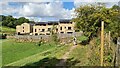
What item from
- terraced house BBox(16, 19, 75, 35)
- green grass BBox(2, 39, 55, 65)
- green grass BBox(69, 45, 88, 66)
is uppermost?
terraced house BBox(16, 19, 75, 35)

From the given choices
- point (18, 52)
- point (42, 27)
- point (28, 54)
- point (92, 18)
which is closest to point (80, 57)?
point (92, 18)

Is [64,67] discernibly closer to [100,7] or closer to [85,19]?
[85,19]

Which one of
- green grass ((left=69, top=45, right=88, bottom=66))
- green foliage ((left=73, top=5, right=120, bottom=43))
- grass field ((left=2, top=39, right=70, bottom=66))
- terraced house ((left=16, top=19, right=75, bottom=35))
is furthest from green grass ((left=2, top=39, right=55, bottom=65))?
terraced house ((left=16, top=19, right=75, bottom=35))

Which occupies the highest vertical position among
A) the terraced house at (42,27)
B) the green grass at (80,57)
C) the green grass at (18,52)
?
the terraced house at (42,27)

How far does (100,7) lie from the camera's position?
63.9 feet

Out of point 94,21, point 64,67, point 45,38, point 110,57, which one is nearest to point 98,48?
point 110,57

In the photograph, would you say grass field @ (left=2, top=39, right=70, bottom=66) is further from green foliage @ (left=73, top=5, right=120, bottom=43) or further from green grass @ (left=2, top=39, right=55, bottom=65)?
green foliage @ (left=73, top=5, right=120, bottom=43)

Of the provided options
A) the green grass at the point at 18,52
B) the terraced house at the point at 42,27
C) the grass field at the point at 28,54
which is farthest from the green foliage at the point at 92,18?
the terraced house at the point at 42,27

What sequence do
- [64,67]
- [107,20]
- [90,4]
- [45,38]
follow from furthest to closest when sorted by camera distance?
[45,38], [90,4], [107,20], [64,67]

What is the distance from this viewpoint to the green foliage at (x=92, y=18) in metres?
17.6

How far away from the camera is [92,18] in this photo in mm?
17562

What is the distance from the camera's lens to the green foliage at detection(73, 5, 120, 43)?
17641 millimetres

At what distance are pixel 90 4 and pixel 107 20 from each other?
92.6 inches

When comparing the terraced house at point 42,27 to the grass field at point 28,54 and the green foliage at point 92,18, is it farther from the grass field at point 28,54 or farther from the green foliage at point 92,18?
the green foliage at point 92,18
